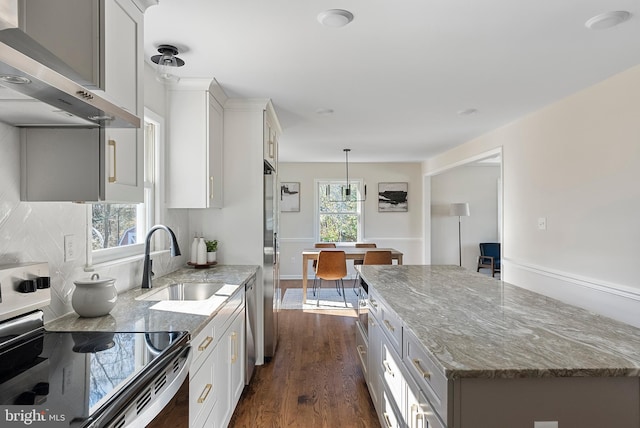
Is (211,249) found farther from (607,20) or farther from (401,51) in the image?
(607,20)

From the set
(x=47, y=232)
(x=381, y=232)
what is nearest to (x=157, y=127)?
(x=47, y=232)

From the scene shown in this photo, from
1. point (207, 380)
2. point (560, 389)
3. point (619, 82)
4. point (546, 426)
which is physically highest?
point (619, 82)

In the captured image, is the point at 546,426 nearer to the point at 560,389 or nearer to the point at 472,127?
the point at 560,389

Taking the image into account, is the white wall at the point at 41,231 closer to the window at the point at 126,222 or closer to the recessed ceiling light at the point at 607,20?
the window at the point at 126,222

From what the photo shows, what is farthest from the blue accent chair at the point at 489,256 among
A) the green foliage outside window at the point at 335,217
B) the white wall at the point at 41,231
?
the white wall at the point at 41,231

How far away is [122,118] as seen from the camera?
1341 mm

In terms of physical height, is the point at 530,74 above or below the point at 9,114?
above

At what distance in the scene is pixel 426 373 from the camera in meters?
1.32

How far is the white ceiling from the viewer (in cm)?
185

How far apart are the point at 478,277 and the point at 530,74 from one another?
151 cm

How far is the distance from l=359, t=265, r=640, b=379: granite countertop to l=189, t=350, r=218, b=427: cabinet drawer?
0.91 m

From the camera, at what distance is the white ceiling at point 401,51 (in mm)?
1854

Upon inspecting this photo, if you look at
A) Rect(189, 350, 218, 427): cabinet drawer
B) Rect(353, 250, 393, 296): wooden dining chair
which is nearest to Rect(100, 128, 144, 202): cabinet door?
Rect(189, 350, 218, 427): cabinet drawer

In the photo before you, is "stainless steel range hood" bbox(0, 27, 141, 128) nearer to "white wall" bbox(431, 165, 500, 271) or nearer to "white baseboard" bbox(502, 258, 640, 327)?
"white baseboard" bbox(502, 258, 640, 327)
